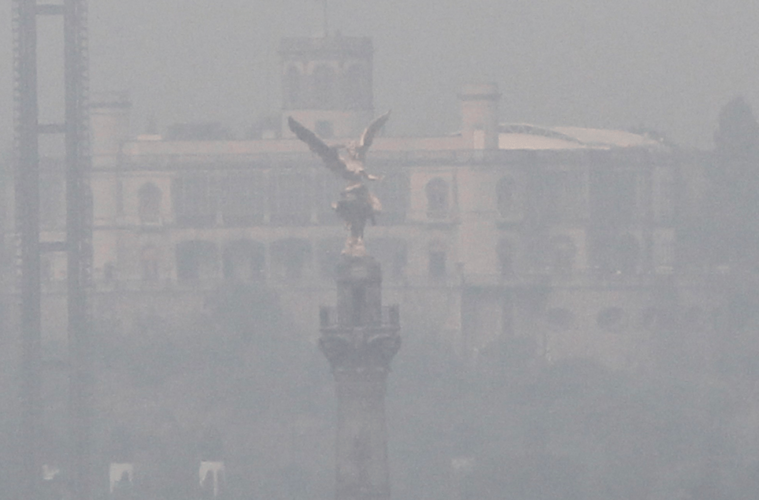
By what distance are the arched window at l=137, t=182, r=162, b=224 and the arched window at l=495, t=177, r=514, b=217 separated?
18.2 metres

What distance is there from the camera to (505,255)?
614 feet

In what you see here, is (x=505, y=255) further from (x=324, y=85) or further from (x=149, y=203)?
(x=149, y=203)

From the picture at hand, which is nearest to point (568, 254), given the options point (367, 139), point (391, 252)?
point (391, 252)

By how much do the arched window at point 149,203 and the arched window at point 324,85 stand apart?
10176 mm

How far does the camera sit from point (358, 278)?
76.7 meters

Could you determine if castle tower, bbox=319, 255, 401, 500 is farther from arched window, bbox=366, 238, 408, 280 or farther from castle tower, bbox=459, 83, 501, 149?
castle tower, bbox=459, 83, 501, 149

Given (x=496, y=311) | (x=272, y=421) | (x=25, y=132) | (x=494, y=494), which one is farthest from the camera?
(x=496, y=311)

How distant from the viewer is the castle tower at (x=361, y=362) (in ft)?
251

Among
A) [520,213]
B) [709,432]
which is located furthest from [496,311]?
[709,432]

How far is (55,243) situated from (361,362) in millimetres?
59794

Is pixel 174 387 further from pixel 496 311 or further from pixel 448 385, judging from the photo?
pixel 496 311

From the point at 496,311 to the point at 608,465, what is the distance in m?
51.3

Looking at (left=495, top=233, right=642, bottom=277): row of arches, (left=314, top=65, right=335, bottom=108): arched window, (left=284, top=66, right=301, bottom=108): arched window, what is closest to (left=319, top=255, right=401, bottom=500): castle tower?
(left=495, top=233, right=642, bottom=277): row of arches

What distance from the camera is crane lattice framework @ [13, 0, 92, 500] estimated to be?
431 ft
